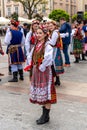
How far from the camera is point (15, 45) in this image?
8.62 metres

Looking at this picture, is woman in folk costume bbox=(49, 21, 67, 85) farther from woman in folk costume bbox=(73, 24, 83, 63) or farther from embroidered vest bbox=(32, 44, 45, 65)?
woman in folk costume bbox=(73, 24, 83, 63)

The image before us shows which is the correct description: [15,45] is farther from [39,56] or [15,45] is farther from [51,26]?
[39,56]

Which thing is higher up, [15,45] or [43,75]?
[15,45]

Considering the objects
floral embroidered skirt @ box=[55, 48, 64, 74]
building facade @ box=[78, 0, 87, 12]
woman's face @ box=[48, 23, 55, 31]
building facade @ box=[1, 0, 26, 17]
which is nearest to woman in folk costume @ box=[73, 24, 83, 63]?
floral embroidered skirt @ box=[55, 48, 64, 74]

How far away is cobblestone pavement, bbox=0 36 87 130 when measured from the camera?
5457 mm

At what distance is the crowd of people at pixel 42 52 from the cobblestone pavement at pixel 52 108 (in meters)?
0.23

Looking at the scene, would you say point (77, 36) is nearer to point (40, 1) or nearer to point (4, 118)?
point (4, 118)

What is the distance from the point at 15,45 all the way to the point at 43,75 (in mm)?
3343

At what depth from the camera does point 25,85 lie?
329 inches

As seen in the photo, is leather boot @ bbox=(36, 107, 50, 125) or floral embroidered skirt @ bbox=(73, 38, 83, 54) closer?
leather boot @ bbox=(36, 107, 50, 125)

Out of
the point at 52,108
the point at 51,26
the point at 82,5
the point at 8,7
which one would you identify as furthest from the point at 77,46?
the point at 82,5

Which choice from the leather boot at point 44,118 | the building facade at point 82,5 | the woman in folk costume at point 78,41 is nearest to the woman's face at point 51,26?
the leather boot at point 44,118

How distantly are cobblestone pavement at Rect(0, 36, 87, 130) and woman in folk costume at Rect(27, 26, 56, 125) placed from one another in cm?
30

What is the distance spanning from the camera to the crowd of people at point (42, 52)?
17.7 ft
